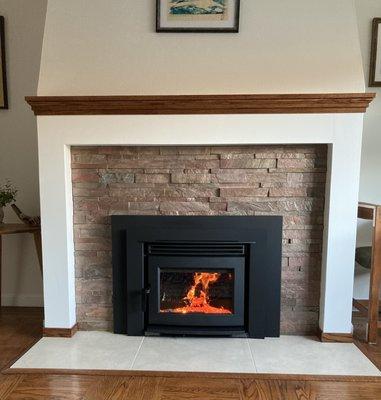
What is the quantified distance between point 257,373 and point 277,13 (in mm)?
1831

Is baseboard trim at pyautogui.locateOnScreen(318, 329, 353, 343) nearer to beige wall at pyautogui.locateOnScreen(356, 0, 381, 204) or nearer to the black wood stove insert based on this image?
the black wood stove insert

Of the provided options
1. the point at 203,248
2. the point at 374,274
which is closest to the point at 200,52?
the point at 203,248

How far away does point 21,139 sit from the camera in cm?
240

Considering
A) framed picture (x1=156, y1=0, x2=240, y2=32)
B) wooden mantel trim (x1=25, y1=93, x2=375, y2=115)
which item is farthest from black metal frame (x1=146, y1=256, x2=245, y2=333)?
framed picture (x1=156, y1=0, x2=240, y2=32)

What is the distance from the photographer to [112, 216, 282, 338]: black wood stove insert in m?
1.92

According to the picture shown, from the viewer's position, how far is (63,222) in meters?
1.92

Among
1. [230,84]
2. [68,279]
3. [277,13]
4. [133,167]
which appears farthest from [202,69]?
[68,279]

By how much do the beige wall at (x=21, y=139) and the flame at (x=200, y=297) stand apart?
118cm

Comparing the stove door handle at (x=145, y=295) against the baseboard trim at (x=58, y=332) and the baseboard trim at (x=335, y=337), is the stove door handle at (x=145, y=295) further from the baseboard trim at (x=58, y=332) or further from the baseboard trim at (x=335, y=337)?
the baseboard trim at (x=335, y=337)

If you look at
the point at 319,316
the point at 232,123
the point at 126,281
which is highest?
the point at 232,123

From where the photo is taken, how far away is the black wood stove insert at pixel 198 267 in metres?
1.92

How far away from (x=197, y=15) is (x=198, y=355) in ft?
5.94

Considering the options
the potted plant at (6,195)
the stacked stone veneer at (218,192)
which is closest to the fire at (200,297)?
the stacked stone veneer at (218,192)

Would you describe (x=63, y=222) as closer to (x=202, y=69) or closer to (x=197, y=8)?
(x=202, y=69)
